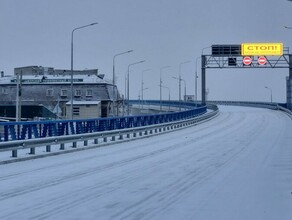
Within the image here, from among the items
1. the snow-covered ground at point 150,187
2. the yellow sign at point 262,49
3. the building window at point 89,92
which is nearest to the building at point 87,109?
the building window at point 89,92

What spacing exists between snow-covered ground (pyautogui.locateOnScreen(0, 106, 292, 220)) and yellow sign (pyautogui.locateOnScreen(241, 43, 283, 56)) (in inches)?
2277

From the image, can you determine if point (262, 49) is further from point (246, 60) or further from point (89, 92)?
point (89, 92)

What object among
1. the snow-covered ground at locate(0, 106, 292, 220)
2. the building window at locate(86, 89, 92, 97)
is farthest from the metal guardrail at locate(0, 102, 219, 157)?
the building window at locate(86, 89, 92, 97)

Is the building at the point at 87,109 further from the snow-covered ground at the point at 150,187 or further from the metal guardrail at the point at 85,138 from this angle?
the snow-covered ground at the point at 150,187

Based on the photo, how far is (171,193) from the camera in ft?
40.1

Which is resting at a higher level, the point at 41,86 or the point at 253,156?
the point at 41,86

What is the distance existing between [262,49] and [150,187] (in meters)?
68.9

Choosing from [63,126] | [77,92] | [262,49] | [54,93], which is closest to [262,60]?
[262,49]

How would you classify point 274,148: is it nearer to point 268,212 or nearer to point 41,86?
point 268,212

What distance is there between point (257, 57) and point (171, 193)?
69495 mm

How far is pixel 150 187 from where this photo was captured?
43.2 ft

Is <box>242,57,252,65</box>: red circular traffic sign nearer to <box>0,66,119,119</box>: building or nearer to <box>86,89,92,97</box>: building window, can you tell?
<box>0,66,119,119</box>: building

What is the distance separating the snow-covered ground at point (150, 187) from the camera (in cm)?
995

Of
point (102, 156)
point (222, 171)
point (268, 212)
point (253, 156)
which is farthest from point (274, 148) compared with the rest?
point (268, 212)
